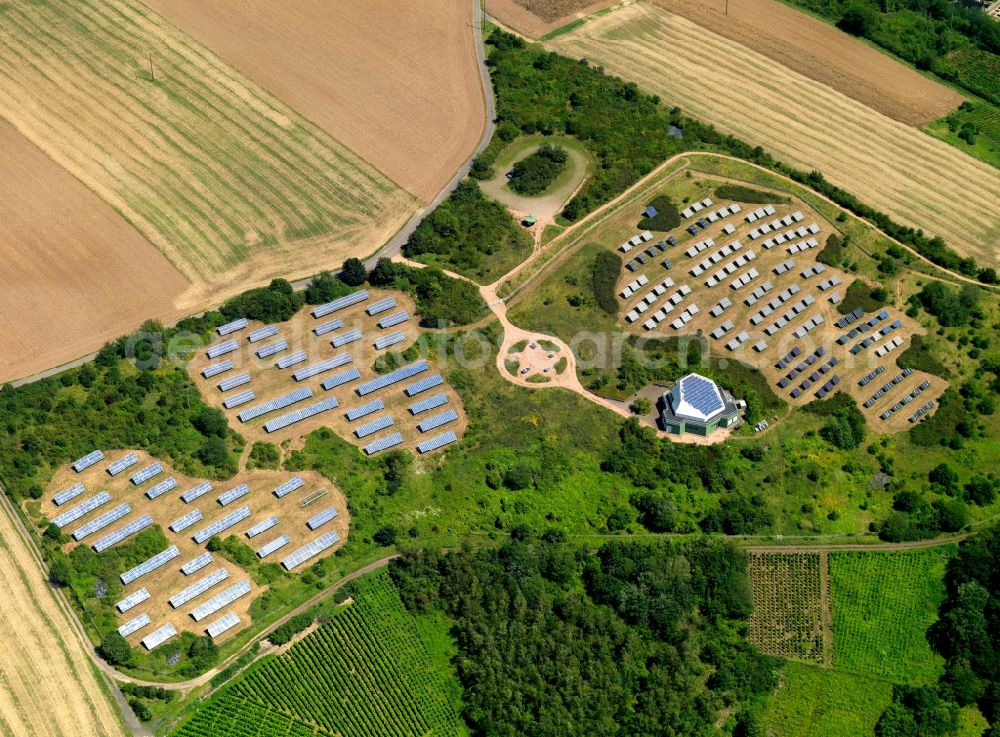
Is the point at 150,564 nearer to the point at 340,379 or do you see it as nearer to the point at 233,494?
the point at 233,494

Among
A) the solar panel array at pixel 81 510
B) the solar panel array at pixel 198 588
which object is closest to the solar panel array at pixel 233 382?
the solar panel array at pixel 81 510

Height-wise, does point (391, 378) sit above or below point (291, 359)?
above

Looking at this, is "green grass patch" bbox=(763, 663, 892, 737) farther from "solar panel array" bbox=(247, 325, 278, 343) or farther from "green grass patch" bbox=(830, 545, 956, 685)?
"solar panel array" bbox=(247, 325, 278, 343)

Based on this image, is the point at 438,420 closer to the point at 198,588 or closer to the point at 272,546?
the point at 272,546

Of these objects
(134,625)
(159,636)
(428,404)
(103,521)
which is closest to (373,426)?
(428,404)

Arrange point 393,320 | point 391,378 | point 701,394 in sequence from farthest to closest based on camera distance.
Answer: point 393,320 < point 391,378 < point 701,394

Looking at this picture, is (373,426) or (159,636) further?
(373,426)

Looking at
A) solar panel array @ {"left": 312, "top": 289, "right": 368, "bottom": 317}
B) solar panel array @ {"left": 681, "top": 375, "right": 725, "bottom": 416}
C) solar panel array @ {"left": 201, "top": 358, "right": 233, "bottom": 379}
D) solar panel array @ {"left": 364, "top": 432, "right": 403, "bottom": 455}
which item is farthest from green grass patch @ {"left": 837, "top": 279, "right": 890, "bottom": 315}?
solar panel array @ {"left": 201, "top": 358, "right": 233, "bottom": 379}

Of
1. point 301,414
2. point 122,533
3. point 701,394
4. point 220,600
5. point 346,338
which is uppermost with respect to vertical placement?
point 701,394

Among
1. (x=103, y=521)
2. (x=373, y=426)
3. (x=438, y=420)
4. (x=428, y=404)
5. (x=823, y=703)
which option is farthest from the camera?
(x=428, y=404)
